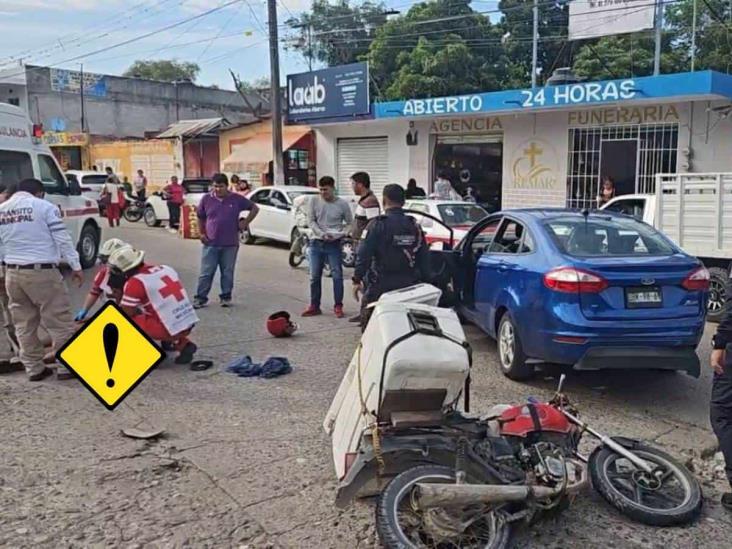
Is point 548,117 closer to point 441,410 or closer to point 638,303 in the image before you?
point 638,303

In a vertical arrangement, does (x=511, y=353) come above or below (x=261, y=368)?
above

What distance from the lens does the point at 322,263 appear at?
29.7ft

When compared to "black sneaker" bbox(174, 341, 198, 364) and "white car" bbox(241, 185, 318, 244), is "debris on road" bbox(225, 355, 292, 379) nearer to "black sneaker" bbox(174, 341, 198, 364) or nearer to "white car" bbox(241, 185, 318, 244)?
"black sneaker" bbox(174, 341, 198, 364)

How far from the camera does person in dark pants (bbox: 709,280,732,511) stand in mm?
4047

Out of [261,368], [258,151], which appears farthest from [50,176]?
[258,151]

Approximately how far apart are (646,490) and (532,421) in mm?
736

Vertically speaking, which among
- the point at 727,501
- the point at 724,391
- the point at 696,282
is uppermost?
the point at 696,282

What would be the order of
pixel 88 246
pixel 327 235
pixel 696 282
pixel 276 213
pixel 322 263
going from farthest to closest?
pixel 276 213 < pixel 88 246 < pixel 322 263 < pixel 327 235 < pixel 696 282

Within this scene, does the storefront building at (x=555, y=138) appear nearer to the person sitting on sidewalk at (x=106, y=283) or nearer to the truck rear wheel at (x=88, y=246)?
the truck rear wheel at (x=88, y=246)

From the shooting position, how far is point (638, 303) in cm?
567

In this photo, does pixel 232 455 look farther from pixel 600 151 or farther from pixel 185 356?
pixel 600 151

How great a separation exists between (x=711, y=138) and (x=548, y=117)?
3.88 m

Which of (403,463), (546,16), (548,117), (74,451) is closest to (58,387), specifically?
(74,451)

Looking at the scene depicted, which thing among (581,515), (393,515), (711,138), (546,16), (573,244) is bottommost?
(581,515)
